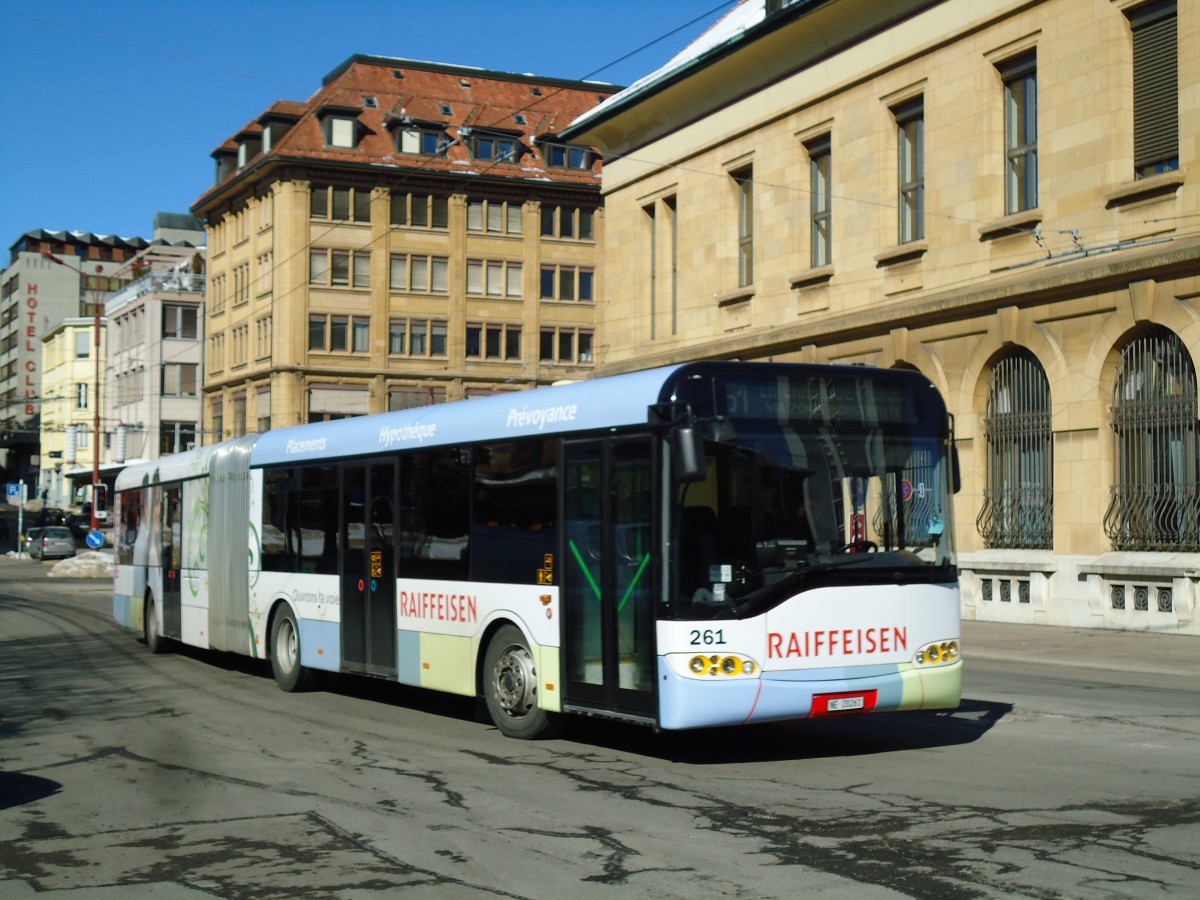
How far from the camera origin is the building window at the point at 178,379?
86438 millimetres

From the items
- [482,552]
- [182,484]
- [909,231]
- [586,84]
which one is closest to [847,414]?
[482,552]

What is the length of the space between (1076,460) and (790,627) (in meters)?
16.7

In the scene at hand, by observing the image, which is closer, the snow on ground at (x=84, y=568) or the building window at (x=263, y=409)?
the snow on ground at (x=84, y=568)

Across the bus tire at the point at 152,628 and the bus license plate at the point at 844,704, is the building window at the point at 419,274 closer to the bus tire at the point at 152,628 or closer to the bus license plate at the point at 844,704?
the bus tire at the point at 152,628

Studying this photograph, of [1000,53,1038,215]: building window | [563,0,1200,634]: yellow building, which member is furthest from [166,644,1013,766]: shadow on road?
[1000,53,1038,215]: building window

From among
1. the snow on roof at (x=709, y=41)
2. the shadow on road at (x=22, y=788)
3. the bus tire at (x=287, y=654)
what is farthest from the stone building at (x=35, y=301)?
the shadow on road at (x=22, y=788)

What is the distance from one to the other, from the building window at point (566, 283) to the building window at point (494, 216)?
8.81 ft

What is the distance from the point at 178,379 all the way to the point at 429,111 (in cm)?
2285

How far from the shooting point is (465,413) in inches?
527

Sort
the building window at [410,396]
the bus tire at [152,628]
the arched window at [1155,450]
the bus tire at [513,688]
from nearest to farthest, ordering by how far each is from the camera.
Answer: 1. the bus tire at [513,688]
2. the bus tire at [152,628]
3. the arched window at [1155,450]
4. the building window at [410,396]

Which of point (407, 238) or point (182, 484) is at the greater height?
point (407, 238)

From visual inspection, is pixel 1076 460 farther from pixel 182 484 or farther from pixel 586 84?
pixel 586 84

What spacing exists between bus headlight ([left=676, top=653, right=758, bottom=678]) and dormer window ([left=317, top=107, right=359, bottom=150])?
64.7m

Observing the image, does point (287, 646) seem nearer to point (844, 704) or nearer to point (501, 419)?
point (501, 419)
